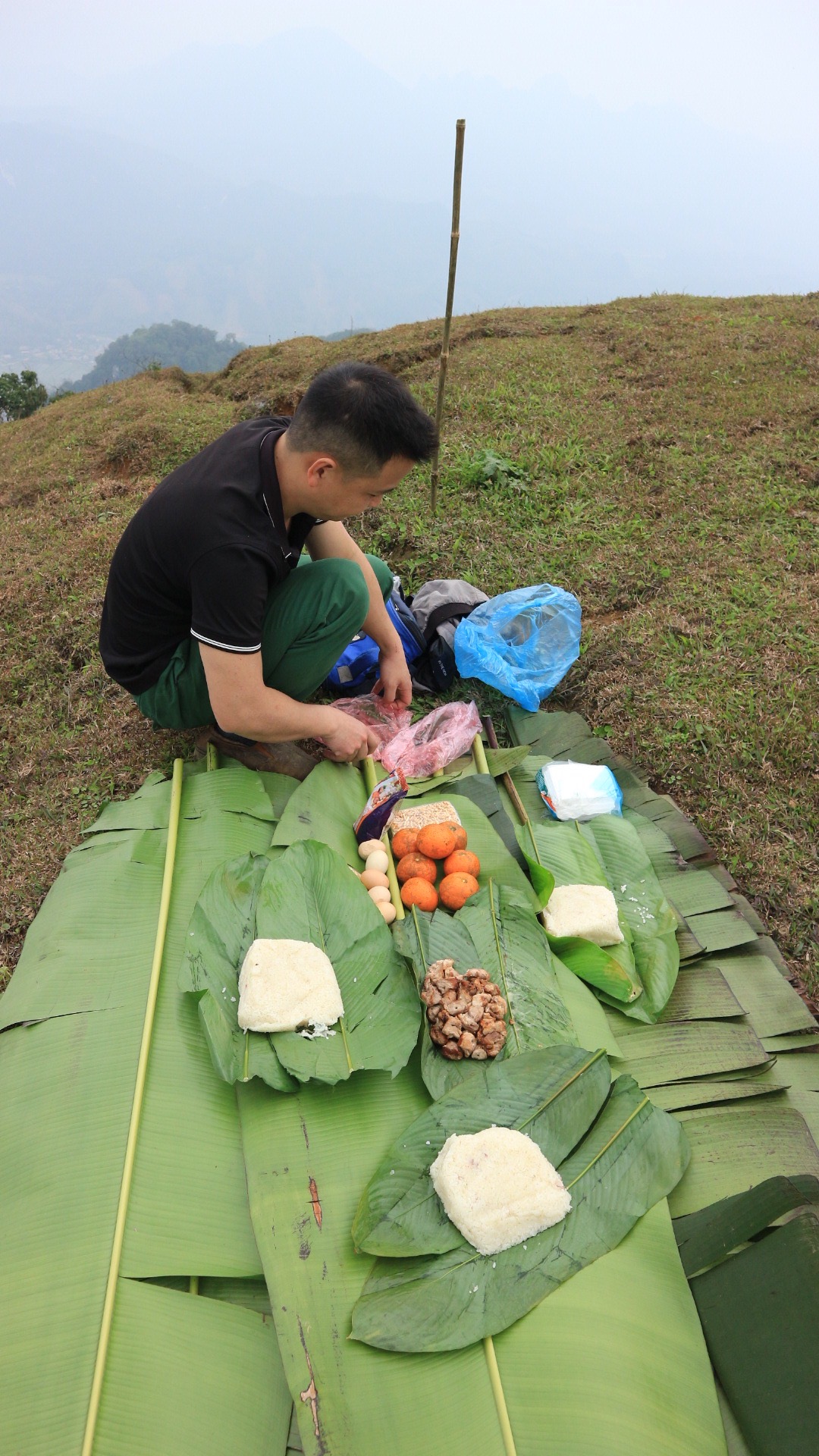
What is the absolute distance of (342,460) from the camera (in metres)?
2.00

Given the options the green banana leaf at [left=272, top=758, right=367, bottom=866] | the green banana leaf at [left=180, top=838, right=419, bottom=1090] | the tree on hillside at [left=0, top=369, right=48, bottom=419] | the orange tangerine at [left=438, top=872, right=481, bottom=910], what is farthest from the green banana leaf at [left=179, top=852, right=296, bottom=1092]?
the tree on hillside at [left=0, top=369, right=48, bottom=419]

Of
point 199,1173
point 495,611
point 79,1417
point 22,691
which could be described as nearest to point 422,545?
point 495,611

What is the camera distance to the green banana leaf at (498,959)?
1.74m

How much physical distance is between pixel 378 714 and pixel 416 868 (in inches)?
36.0

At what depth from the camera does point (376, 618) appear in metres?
2.79

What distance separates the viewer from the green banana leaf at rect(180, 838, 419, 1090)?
167cm

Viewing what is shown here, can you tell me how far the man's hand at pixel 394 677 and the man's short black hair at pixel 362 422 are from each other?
3.11 feet

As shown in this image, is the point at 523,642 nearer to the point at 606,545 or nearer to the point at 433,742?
the point at 433,742

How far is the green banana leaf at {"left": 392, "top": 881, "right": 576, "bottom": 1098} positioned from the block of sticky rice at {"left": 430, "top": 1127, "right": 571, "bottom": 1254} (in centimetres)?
18

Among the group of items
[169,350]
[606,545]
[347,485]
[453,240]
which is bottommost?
[606,545]

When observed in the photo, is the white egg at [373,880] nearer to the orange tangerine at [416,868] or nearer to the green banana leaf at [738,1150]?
the orange tangerine at [416,868]

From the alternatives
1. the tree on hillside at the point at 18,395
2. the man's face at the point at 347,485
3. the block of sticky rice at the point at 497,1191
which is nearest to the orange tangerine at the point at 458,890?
the block of sticky rice at the point at 497,1191

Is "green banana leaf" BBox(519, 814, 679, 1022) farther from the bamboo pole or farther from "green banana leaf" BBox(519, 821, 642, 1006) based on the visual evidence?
the bamboo pole

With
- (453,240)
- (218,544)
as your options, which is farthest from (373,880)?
(453,240)
